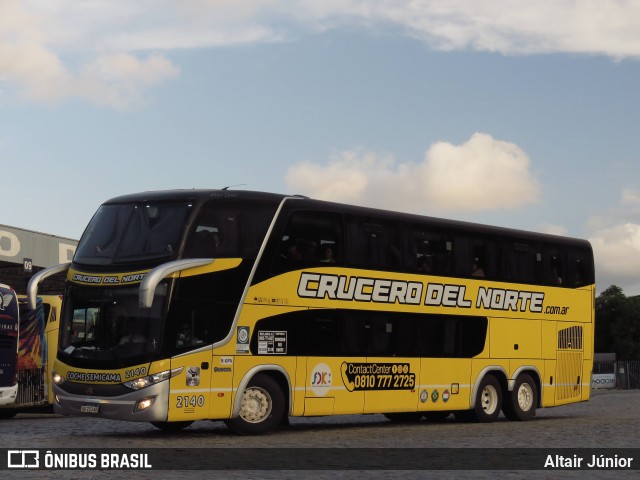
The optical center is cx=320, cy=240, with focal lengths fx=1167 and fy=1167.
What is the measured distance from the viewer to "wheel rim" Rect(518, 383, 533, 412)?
1017 inches

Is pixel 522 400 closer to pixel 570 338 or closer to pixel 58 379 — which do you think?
pixel 570 338

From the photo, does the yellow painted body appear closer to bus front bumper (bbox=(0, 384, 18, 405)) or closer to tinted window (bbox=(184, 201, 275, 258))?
tinted window (bbox=(184, 201, 275, 258))

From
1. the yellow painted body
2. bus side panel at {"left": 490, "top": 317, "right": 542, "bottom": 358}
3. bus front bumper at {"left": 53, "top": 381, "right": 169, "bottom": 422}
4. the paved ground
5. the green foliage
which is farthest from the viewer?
the green foliage

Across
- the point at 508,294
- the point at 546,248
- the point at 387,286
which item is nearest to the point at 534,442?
the point at 387,286

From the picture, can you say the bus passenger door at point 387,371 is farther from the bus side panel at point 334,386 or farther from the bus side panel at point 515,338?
the bus side panel at point 515,338

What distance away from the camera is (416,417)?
26.6 m

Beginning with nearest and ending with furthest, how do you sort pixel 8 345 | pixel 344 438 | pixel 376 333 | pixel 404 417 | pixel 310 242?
pixel 344 438 < pixel 310 242 < pixel 376 333 < pixel 8 345 < pixel 404 417

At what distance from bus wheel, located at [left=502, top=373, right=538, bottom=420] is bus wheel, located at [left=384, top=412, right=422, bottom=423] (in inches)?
77.7

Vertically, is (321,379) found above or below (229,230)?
below

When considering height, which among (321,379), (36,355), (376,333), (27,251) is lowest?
(321,379)

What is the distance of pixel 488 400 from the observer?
25.1m

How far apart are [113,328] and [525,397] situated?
10995mm

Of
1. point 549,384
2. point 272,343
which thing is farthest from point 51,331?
point 549,384

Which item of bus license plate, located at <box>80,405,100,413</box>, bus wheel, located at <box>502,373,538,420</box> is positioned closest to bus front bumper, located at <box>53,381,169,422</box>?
bus license plate, located at <box>80,405,100,413</box>
